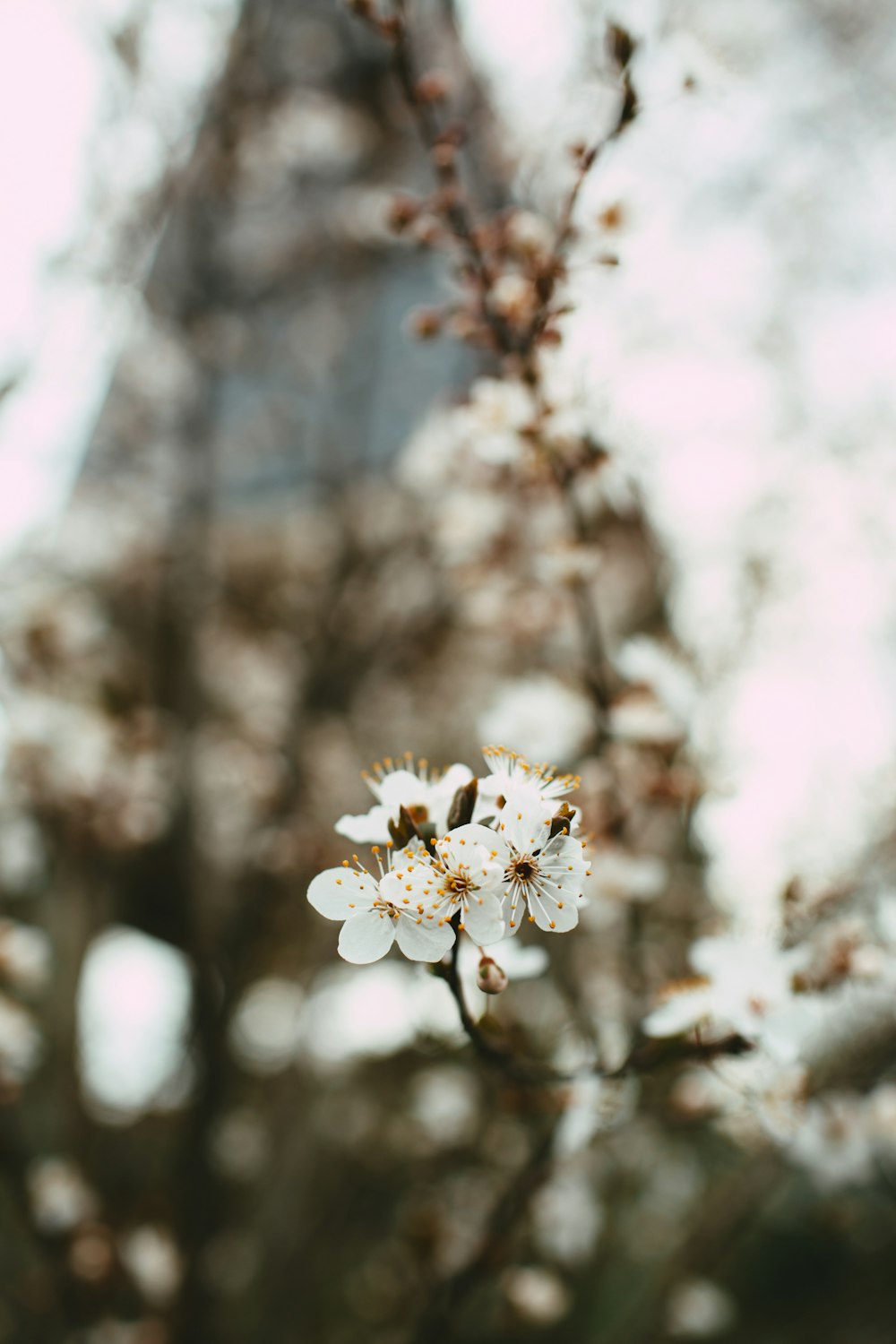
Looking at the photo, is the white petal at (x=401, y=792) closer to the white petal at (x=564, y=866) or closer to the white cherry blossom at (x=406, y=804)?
the white cherry blossom at (x=406, y=804)

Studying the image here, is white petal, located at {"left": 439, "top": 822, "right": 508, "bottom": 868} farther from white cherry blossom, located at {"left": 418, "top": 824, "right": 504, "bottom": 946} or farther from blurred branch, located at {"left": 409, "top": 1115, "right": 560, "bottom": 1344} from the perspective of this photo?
blurred branch, located at {"left": 409, "top": 1115, "right": 560, "bottom": 1344}

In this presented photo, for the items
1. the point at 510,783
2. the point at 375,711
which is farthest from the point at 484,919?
the point at 375,711

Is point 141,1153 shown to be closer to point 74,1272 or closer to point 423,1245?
point 74,1272

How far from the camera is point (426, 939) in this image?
0.90 metres

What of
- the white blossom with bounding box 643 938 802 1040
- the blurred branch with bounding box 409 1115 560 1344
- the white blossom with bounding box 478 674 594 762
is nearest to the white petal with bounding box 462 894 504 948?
the white blossom with bounding box 643 938 802 1040

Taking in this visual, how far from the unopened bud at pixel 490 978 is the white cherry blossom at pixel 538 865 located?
0.15 ft

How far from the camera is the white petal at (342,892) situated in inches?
36.3

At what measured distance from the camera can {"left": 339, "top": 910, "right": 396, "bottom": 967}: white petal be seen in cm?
91

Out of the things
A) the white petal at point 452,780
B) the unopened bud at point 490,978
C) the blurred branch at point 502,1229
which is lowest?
the blurred branch at point 502,1229

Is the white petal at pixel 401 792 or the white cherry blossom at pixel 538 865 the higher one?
the white petal at pixel 401 792

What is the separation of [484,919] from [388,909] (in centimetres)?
11

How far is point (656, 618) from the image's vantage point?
170 inches

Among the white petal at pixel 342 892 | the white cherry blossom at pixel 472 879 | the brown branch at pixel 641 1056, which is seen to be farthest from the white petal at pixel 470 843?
the brown branch at pixel 641 1056

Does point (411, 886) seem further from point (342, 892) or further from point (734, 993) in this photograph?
point (734, 993)
